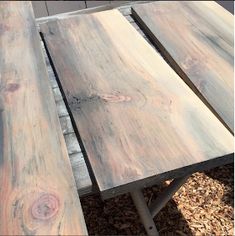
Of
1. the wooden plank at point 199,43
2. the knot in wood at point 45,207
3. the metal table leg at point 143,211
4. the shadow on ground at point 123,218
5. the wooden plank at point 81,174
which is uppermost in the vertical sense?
the knot in wood at point 45,207

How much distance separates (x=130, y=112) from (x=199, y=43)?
0.52 m

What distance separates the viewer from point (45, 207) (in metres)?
0.93

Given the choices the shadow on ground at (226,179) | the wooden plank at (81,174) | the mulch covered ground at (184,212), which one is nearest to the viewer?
the wooden plank at (81,174)

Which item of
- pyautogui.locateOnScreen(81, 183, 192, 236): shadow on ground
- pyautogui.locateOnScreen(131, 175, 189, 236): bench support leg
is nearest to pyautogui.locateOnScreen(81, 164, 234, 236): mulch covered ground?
pyautogui.locateOnScreen(81, 183, 192, 236): shadow on ground

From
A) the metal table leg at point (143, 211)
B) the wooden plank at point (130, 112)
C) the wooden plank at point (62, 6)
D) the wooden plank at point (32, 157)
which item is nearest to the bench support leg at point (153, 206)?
the metal table leg at point (143, 211)

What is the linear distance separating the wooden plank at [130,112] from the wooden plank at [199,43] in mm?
45

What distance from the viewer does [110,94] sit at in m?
1.32

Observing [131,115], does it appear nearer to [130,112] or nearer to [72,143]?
[130,112]

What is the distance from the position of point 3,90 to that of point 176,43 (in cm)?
67

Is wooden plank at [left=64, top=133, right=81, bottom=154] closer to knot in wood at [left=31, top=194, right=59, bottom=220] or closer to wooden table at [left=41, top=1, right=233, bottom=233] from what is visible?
wooden table at [left=41, top=1, right=233, bottom=233]

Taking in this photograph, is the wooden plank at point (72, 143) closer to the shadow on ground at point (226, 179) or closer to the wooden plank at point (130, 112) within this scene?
the wooden plank at point (130, 112)

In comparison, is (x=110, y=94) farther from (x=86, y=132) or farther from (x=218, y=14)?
(x=218, y=14)

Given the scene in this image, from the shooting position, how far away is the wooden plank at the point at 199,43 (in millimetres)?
1277

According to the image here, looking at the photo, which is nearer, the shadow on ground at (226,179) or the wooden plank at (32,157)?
the wooden plank at (32,157)
